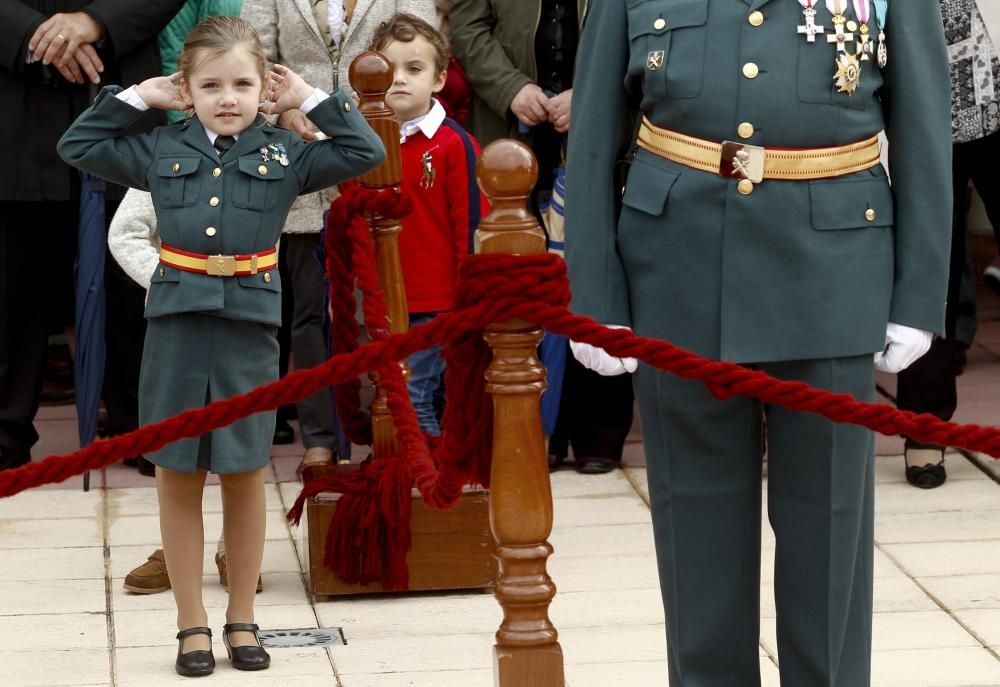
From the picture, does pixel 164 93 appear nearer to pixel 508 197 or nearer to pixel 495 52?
pixel 508 197

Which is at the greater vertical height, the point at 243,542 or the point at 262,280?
the point at 262,280

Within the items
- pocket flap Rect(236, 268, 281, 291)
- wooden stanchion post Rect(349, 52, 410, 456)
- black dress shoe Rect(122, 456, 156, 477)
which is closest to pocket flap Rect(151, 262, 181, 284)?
pocket flap Rect(236, 268, 281, 291)

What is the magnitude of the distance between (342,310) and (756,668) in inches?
75.7

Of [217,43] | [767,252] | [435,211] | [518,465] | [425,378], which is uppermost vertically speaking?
[217,43]

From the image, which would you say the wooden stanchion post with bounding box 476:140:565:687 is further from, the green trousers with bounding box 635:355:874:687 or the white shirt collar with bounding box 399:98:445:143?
the white shirt collar with bounding box 399:98:445:143

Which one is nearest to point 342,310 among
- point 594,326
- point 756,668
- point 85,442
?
point 85,442

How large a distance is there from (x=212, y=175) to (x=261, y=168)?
0.38ft

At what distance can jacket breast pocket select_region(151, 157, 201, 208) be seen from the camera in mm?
4363

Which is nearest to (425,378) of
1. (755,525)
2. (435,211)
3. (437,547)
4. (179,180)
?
(435,211)

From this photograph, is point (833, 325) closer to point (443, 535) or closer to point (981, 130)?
point (443, 535)

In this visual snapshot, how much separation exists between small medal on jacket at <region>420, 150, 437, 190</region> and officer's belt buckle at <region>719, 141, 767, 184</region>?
8.35 feet

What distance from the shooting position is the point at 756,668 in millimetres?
3547

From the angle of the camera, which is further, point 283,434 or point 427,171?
point 283,434

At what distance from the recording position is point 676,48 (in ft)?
11.0
